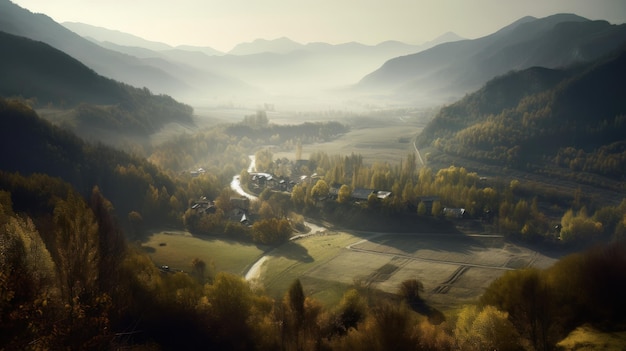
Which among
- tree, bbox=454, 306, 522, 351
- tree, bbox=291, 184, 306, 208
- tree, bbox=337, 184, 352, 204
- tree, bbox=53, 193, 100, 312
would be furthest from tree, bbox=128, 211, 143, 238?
tree, bbox=454, 306, 522, 351

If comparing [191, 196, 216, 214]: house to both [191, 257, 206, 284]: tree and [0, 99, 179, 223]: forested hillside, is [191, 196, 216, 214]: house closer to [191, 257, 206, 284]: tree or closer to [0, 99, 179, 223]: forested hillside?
[0, 99, 179, 223]: forested hillside

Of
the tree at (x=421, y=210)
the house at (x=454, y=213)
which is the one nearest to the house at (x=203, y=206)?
the tree at (x=421, y=210)

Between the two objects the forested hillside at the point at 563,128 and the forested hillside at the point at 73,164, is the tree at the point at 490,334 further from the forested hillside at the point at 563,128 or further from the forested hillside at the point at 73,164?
the forested hillside at the point at 563,128

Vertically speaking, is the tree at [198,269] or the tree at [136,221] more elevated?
the tree at [198,269]

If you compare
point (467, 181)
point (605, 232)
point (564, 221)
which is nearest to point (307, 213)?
point (467, 181)

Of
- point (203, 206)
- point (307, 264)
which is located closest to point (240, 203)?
point (203, 206)

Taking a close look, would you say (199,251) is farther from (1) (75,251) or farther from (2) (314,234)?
(1) (75,251)
